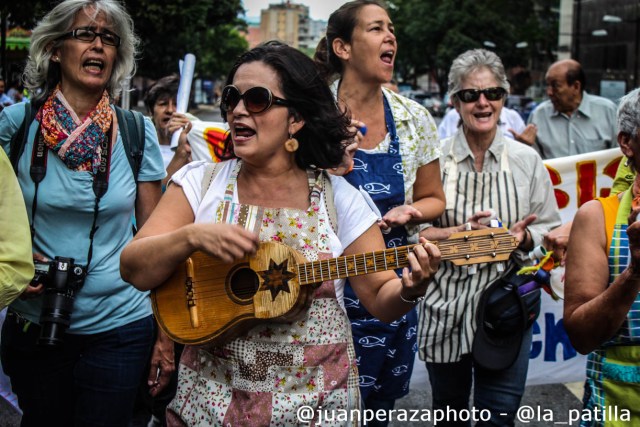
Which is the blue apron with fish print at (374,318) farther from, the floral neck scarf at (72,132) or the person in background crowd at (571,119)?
the person in background crowd at (571,119)

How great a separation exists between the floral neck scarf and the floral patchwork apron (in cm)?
97

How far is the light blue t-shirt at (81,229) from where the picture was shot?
3.37 m

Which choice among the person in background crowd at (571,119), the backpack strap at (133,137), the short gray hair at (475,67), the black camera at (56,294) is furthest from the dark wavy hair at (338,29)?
the person in background crowd at (571,119)

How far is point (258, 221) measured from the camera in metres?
2.68

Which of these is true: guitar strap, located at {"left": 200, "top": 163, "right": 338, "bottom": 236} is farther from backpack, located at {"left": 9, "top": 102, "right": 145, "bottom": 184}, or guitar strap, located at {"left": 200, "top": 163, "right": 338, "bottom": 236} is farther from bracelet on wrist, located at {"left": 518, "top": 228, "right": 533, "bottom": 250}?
bracelet on wrist, located at {"left": 518, "top": 228, "right": 533, "bottom": 250}

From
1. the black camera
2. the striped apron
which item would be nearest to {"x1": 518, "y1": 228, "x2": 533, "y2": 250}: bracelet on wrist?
the striped apron

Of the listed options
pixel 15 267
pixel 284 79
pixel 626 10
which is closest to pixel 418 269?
pixel 284 79

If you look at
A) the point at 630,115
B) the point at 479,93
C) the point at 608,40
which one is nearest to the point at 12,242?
the point at 630,115

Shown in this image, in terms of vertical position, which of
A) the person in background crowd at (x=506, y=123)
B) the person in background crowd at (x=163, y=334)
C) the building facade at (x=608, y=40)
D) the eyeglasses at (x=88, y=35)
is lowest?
the person in background crowd at (x=163, y=334)

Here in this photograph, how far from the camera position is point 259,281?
257cm

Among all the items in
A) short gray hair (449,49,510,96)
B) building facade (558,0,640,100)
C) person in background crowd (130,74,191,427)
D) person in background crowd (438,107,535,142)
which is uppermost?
building facade (558,0,640,100)

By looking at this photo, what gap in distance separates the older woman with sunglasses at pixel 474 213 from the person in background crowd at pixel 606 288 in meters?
1.15

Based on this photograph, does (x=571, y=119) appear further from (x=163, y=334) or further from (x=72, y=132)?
(x=72, y=132)

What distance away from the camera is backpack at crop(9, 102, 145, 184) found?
339cm
